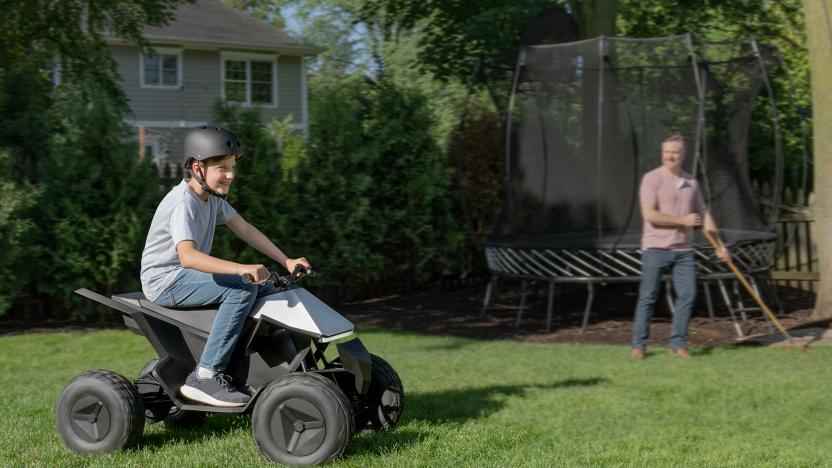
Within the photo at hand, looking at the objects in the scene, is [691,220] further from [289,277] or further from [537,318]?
[289,277]

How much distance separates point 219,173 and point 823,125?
292 inches

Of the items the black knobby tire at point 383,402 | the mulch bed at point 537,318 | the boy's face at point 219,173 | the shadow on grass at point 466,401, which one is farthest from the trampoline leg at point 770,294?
the boy's face at point 219,173

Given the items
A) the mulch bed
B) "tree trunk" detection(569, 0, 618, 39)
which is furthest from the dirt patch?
"tree trunk" detection(569, 0, 618, 39)

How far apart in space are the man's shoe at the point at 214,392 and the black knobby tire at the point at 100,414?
0.27m

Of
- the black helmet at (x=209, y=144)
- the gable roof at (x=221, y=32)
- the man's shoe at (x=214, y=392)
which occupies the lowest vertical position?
the man's shoe at (x=214, y=392)

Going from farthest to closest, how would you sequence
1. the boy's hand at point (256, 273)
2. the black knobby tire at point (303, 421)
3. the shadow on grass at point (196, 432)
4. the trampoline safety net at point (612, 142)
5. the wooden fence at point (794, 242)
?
the wooden fence at point (794, 242) < the trampoline safety net at point (612, 142) < the shadow on grass at point (196, 432) < the black knobby tire at point (303, 421) < the boy's hand at point (256, 273)

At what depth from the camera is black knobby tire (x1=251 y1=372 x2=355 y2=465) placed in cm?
468

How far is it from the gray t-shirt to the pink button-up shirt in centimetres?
427

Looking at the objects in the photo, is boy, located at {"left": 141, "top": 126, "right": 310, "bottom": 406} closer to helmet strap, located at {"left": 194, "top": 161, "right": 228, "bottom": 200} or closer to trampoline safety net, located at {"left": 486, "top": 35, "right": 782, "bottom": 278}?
helmet strap, located at {"left": 194, "top": 161, "right": 228, "bottom": 200}

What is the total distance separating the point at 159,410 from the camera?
17.5 ft

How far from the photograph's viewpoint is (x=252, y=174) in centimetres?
1163

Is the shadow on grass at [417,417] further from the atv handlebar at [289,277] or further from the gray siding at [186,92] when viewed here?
the gray siding at [186,92]

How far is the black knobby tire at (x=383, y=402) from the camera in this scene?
5.36m

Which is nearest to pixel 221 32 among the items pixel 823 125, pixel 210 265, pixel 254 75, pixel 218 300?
pixel 254 75
